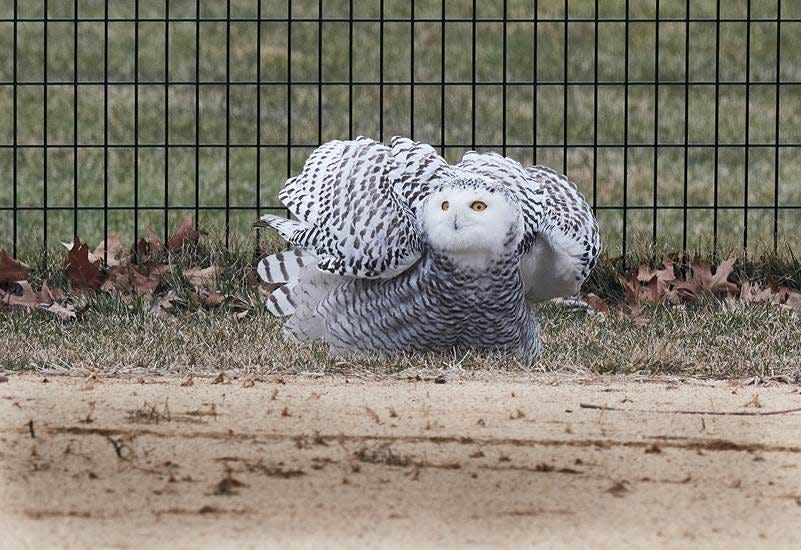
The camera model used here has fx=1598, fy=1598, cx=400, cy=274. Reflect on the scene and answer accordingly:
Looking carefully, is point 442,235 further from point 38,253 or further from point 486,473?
point 38,253

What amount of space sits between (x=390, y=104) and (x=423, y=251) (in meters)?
7.80

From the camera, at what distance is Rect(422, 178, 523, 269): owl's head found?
5.28 meters

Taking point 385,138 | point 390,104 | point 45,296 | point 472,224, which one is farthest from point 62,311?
point 390,104

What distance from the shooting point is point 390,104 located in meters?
13.2

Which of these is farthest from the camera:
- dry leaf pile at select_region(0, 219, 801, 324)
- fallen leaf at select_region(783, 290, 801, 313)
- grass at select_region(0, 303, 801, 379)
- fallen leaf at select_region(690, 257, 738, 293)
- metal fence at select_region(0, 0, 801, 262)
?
metal fence at select_region(0, 0, 801, 262)

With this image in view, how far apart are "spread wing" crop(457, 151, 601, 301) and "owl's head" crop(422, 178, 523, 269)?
21cm

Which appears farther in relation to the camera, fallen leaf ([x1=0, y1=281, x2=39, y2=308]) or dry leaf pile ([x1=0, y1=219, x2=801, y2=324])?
dry leaf pile ([x1=0, y1=219, x2=801, y2=324])

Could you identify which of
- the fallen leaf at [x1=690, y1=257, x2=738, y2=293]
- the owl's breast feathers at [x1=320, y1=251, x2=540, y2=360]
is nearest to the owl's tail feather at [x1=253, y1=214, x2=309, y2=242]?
the owl's breast feathers at [x1=320, y1=251, x2=540, y2=360]

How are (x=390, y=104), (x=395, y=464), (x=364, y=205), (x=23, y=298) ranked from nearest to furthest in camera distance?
(x=395, y=464)
(x=364, y=205)
(x=23, y=298)
(x=390, y=104)

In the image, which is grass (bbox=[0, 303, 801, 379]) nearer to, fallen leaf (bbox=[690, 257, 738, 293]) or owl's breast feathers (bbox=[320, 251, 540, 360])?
owl's breast feathers (bbox=[320, 251, 540, 360])

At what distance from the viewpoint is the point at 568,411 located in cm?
482

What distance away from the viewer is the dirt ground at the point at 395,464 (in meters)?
3.58

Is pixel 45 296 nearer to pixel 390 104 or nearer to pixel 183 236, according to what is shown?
pixel 183 236

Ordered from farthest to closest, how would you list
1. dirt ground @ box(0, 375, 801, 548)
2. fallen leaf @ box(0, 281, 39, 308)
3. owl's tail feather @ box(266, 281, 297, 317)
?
fallen leaf @ box(0, 281, 39, 308) < owl's tail feather @ box(266, 281, 297, 317) < dirt ground @ box(0, 375, 801, 548)
